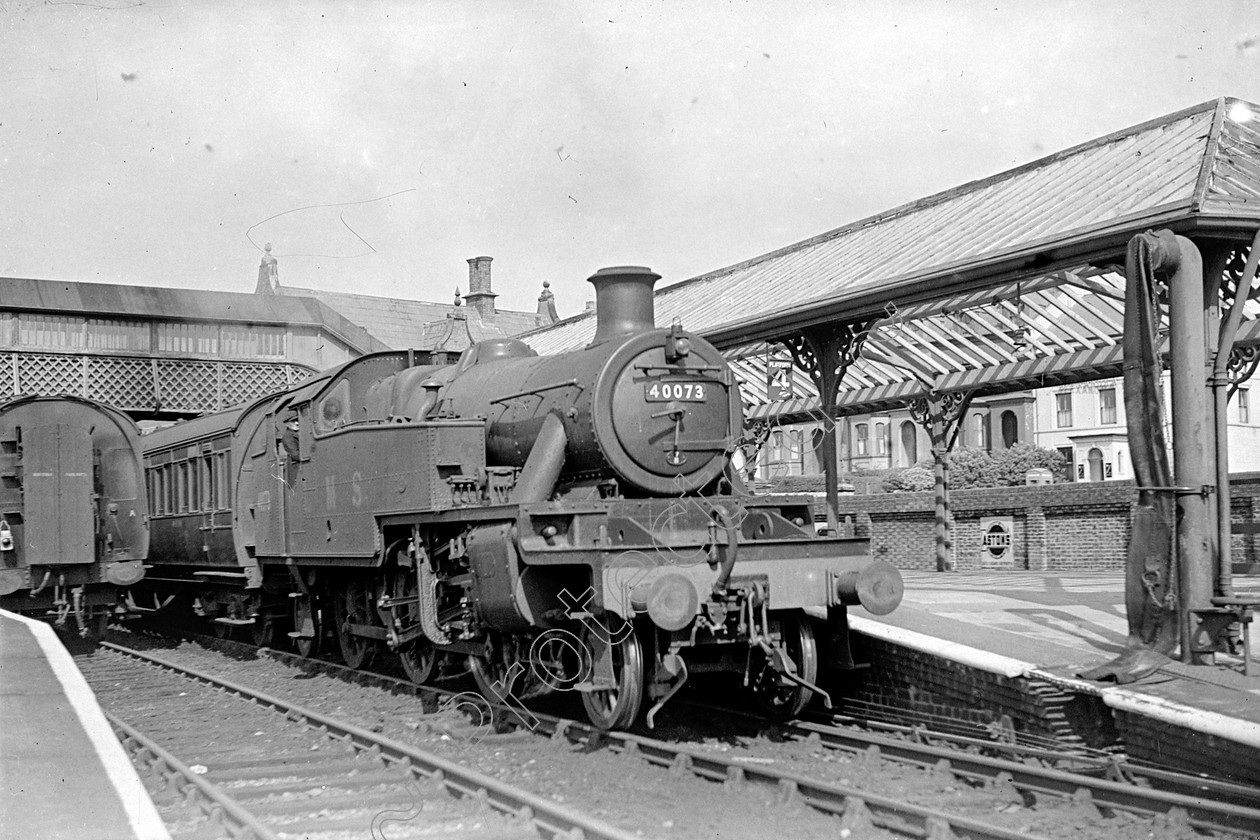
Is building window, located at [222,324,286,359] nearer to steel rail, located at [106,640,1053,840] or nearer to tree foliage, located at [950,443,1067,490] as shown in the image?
steel rail, located at [106,640,1053,840]

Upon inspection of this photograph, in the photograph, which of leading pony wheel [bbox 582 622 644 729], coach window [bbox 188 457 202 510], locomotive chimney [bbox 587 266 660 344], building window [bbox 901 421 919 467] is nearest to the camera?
leading pony wheel [bbox 582 622 644 729]

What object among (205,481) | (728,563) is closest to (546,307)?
(205,481)

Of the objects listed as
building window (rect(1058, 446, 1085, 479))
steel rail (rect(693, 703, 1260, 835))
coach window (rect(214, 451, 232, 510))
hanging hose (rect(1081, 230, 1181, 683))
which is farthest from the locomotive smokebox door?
building window (rect(1058, 446, 1085, 479))

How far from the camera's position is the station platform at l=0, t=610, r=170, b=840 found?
4492 mm

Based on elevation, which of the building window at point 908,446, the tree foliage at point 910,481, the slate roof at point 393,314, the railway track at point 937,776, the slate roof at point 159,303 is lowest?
the railway track at point 937,776

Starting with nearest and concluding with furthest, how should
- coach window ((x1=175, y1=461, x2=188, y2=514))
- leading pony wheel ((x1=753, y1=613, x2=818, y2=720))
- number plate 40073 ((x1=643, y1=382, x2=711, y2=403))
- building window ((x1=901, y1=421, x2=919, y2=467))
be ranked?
leading pony wheel ((x1=753, y1=613, x2=818, y2=720)), number plate 40073 ((x1=643, y1=382, x2=711, y2=403)), coach window ((x1=175, y1=461, x2=188, y2=514)), building window ((x1=901, y1=421, x2=919, y2=467))

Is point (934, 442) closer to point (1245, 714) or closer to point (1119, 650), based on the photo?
point (1119, 650)

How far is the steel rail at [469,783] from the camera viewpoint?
18.4ft

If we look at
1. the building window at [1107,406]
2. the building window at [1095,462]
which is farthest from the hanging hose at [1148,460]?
the building window at [1095,462]

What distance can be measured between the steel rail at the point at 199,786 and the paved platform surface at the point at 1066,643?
15.6 feet

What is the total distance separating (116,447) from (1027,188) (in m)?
11.2

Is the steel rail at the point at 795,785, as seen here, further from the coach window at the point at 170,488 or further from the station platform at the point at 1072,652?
the coach window at the point at 170,488

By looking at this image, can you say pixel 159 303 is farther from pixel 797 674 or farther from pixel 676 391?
pixel 797 674

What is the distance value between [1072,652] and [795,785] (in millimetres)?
3204
